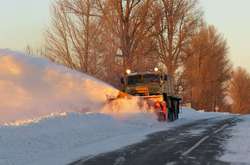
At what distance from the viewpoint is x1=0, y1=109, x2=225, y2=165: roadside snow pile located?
1257 cm

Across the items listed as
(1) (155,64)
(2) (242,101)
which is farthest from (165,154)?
(2) (242,101)

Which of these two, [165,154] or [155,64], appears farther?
[155,64]

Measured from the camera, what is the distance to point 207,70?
74.1 m

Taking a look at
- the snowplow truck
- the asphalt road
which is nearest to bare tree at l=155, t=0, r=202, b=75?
the snowplow truck

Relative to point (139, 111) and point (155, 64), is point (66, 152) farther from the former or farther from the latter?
point (155, 64)

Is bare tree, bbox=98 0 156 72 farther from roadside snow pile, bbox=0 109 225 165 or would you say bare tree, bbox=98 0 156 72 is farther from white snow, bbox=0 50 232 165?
roadside snow pile, bbox=0 109 225 165

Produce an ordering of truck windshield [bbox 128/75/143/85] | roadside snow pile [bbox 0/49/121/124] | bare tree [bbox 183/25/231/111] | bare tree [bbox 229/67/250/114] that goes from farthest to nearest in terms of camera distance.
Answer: bare tree [bbox 229/67/250/114] → bare tree [bbox 183/25/231/111] → truck windshield [bbox 128/75/143/85] → roadside snow pile [bbox 0/49/121/124]

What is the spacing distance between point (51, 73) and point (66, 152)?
12393mm

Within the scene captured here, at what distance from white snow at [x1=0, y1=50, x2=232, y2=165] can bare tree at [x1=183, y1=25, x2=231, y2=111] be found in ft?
140

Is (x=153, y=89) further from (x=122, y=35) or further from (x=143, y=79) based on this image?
(x=122, y=35)

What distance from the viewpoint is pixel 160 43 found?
55.2m

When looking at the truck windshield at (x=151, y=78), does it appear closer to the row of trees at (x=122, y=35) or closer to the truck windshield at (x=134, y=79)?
the truck windshield at (x=134, y=79)

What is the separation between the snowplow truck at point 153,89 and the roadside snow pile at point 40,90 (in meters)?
1.81

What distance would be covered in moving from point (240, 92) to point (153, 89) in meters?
88.5
